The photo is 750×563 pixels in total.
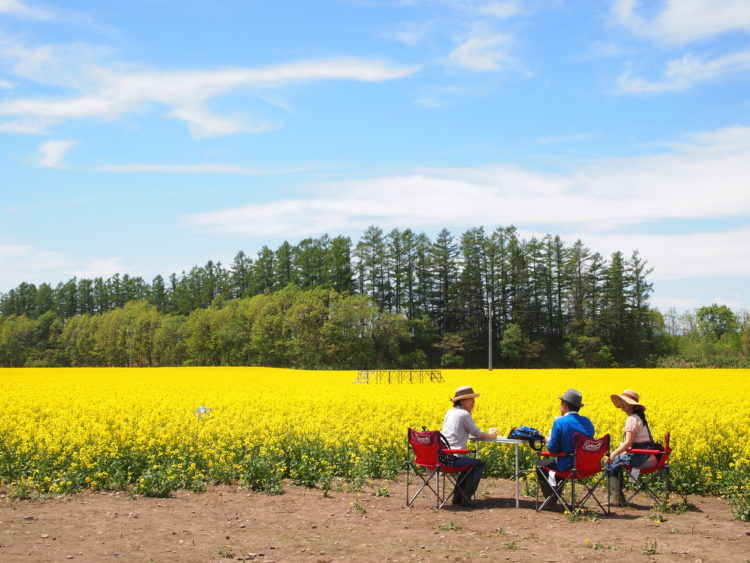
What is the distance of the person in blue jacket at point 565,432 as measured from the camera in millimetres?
8172

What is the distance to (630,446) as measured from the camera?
8648mm

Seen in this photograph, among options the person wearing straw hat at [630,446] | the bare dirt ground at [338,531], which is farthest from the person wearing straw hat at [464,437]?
the person wearing straw hat at [630,446]

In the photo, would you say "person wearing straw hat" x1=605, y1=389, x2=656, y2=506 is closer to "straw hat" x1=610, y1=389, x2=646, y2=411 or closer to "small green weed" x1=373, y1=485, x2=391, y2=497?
"straw hat" x1=610, y1=389, x2=646, y2=411

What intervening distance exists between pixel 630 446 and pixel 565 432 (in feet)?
3.51

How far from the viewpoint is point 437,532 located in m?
7.22

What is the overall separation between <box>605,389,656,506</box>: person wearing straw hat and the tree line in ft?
201

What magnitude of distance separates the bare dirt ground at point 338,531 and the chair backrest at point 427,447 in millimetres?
578

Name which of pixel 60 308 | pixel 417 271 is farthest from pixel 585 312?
pixel 60 308

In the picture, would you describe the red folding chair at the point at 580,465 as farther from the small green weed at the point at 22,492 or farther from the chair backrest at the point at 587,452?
the small green weed at the point at 22,492

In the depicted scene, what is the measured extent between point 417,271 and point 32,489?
7982cm

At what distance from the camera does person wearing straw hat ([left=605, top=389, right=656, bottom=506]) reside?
8625 millimetres

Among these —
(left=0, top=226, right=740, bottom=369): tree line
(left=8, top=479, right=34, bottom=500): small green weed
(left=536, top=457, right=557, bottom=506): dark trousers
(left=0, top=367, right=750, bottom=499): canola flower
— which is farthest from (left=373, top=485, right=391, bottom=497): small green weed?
(left=0, top=226, right=740, bottom=369): tree line

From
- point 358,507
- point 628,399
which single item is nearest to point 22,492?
point 358,507

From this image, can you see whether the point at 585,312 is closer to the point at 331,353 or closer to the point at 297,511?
the point at 331,353
